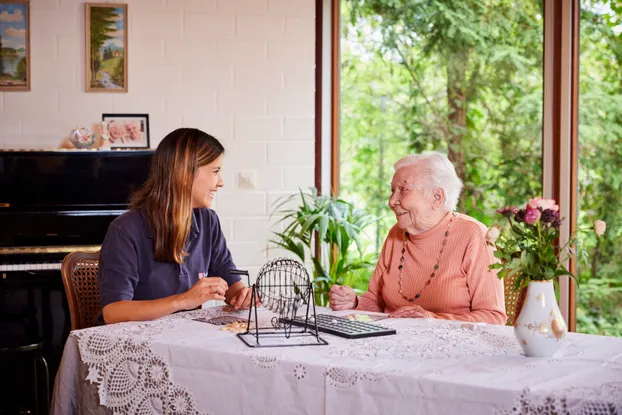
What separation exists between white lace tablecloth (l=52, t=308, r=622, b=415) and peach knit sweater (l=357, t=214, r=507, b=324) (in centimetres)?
33

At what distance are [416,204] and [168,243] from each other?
83cm

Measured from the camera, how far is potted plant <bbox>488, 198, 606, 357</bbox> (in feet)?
6.01

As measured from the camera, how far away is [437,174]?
278cm

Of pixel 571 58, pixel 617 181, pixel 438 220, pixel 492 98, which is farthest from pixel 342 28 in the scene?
pixel 438 220

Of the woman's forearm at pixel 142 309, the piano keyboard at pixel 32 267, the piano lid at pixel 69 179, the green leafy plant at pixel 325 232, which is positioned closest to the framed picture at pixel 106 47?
the piano lid at pixel 69 179

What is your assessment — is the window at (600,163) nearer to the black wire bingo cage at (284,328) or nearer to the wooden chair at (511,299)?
the wooden chair at (511,299)

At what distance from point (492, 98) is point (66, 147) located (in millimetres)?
2284

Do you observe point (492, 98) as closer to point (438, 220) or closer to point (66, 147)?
point (438, 220)

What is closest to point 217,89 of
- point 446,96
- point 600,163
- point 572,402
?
point 446,96

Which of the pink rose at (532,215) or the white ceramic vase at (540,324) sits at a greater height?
the pink rose at (532,215)

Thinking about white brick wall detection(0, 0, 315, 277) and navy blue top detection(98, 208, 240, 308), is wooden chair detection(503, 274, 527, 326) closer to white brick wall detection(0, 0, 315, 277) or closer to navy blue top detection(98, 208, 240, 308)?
navy blue top detection(98, 208, 240, 308)

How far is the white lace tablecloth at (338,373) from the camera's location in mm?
1616

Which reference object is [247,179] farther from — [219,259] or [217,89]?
[219,259]

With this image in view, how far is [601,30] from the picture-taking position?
12.3ft
